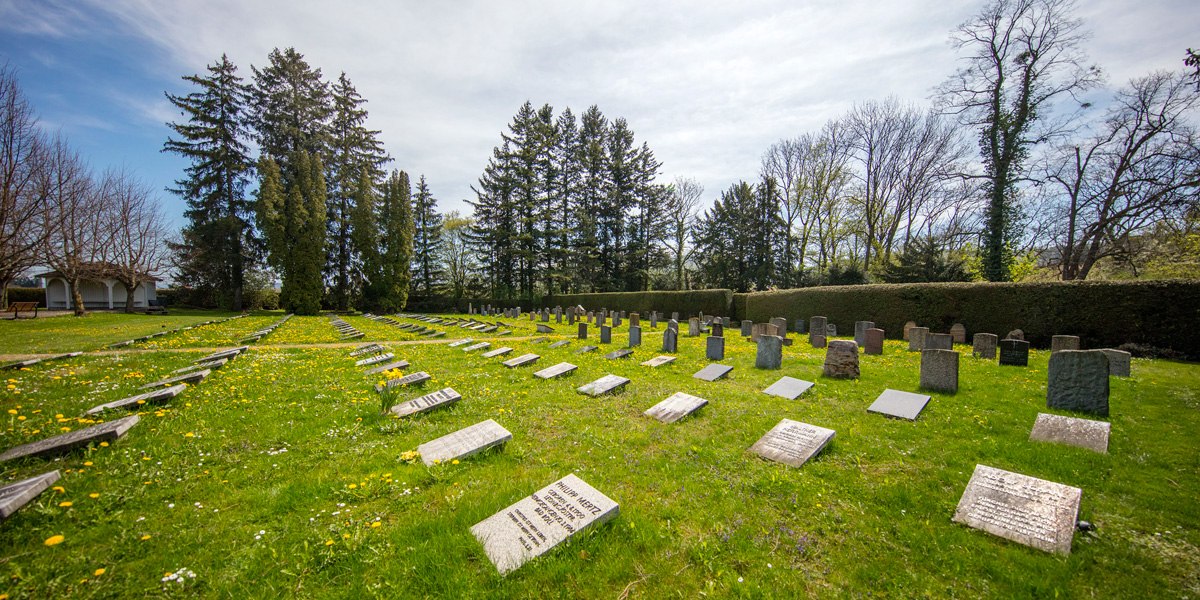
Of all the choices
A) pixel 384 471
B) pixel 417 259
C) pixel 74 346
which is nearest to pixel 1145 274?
pixel 384 471

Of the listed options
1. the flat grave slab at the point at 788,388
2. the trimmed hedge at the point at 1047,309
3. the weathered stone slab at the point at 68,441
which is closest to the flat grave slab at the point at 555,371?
the flat grave slab at the point at 788,388

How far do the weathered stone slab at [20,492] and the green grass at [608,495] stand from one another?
7cm

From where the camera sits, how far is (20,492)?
2906mm

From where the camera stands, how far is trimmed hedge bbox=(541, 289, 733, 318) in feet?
75.8

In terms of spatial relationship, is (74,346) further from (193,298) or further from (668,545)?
(193,298)

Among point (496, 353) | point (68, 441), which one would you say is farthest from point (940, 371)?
point (68, 441)

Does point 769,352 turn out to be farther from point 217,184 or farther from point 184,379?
point 217,184

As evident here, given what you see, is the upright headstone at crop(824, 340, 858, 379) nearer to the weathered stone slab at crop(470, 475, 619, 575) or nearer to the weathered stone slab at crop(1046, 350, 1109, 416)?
the weathered stone slab at crop(1046, 350, 1109, 416)

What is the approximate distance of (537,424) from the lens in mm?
5105

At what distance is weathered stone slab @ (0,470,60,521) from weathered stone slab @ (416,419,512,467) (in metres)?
2.55

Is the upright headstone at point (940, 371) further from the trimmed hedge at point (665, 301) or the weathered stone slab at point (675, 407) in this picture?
Answer: the trimmed hedge at point (665, 301)

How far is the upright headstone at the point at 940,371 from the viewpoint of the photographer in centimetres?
621

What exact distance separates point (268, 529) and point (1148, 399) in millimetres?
10423

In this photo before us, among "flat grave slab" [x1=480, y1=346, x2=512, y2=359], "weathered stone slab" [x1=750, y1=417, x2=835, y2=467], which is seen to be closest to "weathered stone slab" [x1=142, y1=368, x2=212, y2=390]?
"flat grave slab" [x1=480, y1=346, x2=512, y2=359]
